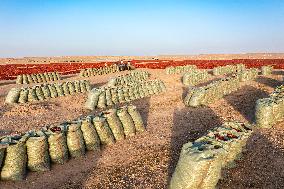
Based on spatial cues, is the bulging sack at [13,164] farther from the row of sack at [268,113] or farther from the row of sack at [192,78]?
the row of sack at [192,78]

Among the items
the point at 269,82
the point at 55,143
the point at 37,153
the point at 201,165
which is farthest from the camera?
the point at 269,82

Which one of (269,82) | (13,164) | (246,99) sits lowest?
(246,99)

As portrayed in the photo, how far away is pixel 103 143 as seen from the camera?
10.2m

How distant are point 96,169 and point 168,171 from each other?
6.14 ft

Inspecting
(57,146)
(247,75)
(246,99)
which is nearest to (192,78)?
(247,75)

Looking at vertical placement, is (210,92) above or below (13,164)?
above

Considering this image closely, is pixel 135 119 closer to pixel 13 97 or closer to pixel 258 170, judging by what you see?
pixel 258 170

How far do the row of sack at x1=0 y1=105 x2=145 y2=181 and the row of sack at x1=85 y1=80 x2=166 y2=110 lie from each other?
5336 mm

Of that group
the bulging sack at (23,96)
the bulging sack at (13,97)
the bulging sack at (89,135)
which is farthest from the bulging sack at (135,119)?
the bulging sack at (13,97)

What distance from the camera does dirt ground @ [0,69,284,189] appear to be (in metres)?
7.77

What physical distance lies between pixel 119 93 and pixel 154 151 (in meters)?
8.34

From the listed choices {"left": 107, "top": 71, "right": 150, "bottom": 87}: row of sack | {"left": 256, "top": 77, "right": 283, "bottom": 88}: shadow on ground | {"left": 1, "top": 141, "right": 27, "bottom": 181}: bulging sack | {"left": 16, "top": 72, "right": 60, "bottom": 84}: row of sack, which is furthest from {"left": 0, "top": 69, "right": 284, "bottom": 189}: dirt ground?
{"left": 16, "top": 72, "right": 60, "bottom": 84}: row of sack

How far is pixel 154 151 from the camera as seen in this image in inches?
386

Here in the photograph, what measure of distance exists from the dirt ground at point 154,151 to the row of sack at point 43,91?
36.4 inches
